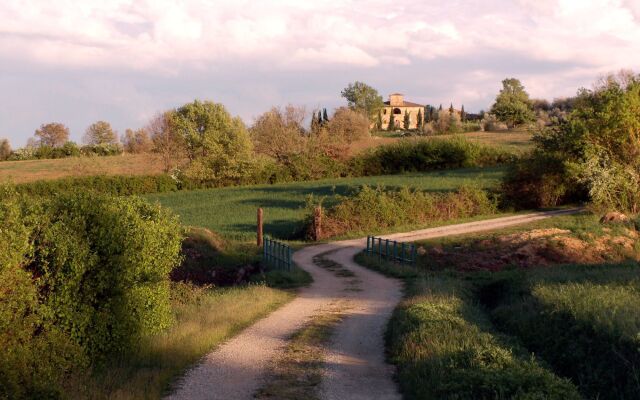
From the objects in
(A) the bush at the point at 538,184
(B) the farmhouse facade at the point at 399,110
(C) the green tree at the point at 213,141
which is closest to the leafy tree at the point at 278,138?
(C) the green tree at the point at 213,141

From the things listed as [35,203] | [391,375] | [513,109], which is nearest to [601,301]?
[391,375]

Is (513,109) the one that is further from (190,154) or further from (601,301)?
(601,301)

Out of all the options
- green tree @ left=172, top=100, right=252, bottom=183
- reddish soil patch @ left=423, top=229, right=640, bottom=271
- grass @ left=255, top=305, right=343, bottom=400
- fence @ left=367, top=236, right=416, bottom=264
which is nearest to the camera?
grass @ left=255, top=305, right=343, bottom=400

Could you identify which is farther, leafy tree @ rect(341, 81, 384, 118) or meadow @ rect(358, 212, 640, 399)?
leafy tree @ rect(341, 81, 384, 118)

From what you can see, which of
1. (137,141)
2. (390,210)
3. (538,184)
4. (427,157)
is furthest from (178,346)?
(137,141)

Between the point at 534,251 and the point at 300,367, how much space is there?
18587 millimetres

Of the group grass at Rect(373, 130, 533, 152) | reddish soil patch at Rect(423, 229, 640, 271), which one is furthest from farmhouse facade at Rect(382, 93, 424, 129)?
reddish soil patch at Rect(423, 229, 640, 271)

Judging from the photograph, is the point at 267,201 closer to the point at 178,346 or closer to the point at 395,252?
the point at 395,252

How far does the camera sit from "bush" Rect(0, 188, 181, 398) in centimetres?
926

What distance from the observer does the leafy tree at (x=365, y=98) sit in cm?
15762

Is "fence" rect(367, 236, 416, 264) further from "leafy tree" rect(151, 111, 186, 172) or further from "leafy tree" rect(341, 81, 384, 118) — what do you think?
"leafy tree" rect(341, 81, 384, 118)

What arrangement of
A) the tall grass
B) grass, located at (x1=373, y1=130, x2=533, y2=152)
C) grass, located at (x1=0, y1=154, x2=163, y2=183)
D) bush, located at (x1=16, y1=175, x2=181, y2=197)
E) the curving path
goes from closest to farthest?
the curving path, the tall grass, bush, located at (x1=16, y1=175, x2=181, y2=197), grass, located at (x1=0, y1=154, x2=163, y2=183), grass, located at (x1=373, y1=130, x2=533, y2=152)

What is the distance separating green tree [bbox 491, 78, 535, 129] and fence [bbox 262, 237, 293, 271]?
96.0m

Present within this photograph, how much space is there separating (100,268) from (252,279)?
14.0m
